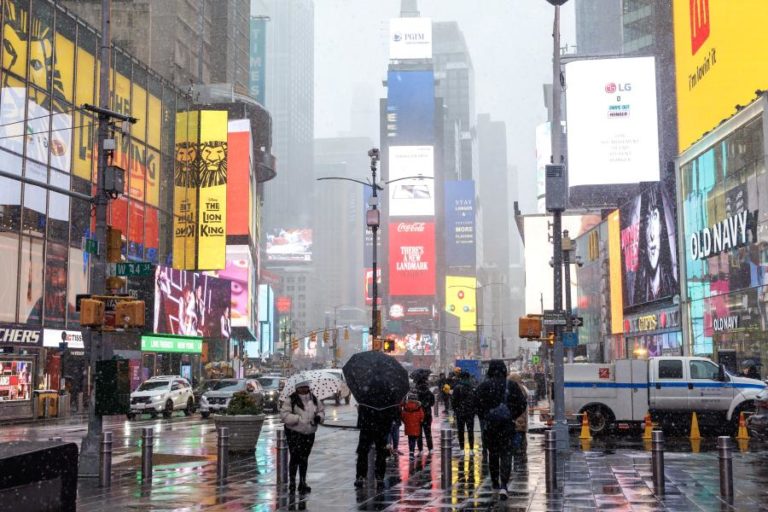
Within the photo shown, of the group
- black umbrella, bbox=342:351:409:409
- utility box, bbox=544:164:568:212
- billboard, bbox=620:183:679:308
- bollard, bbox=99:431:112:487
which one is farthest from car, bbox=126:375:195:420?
billboard, bbox=620:183:679:308

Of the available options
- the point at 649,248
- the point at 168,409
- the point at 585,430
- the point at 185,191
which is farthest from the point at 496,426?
the point at 185,191

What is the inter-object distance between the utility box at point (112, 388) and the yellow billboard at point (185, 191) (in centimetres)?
5250

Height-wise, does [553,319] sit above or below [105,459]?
above

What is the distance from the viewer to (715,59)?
49500 millimetres

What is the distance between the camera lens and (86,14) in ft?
247

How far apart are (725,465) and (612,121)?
63.9m

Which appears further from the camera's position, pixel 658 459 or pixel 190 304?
pixel 190 304

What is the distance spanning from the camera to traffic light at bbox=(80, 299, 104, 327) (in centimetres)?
1551

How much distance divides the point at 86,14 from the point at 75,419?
47.7 metres

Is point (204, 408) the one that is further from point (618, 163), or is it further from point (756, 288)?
point (618, 163)

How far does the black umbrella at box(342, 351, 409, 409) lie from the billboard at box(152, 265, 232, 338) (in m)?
43.7

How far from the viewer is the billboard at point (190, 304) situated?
5669 centimetres

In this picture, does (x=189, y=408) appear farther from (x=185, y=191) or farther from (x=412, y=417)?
(x=185, y=191)

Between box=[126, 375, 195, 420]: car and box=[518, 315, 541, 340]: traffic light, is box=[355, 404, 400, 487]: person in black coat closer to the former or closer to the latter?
box=[518, 315, 541, 340]: traffic light
